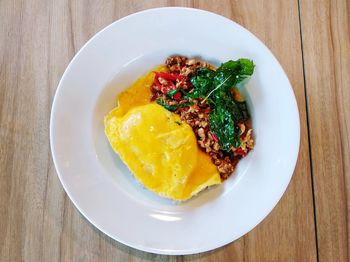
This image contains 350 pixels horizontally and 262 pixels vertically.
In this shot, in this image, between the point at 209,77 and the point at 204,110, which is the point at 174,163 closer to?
the point at 204,110

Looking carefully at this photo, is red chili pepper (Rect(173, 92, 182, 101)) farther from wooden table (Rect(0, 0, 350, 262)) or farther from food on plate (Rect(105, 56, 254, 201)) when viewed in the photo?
wooden table (Rect(0, 0, 350, 262))

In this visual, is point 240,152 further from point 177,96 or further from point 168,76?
point 168,76

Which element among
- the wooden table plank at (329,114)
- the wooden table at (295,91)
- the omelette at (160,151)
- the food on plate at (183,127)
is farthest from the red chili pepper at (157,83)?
the wooden table plank at (329,114)

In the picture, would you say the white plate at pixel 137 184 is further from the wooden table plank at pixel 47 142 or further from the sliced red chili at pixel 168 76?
the wooden table plank at pixel 47 142

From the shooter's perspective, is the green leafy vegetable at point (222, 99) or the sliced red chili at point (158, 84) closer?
the green leafy vegetable at point (222, 99)

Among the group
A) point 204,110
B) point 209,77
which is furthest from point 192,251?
point 209,77

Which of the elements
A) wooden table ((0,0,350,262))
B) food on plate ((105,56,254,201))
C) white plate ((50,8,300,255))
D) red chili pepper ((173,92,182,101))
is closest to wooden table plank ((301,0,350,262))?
wooden table ((0,0,350,262))
